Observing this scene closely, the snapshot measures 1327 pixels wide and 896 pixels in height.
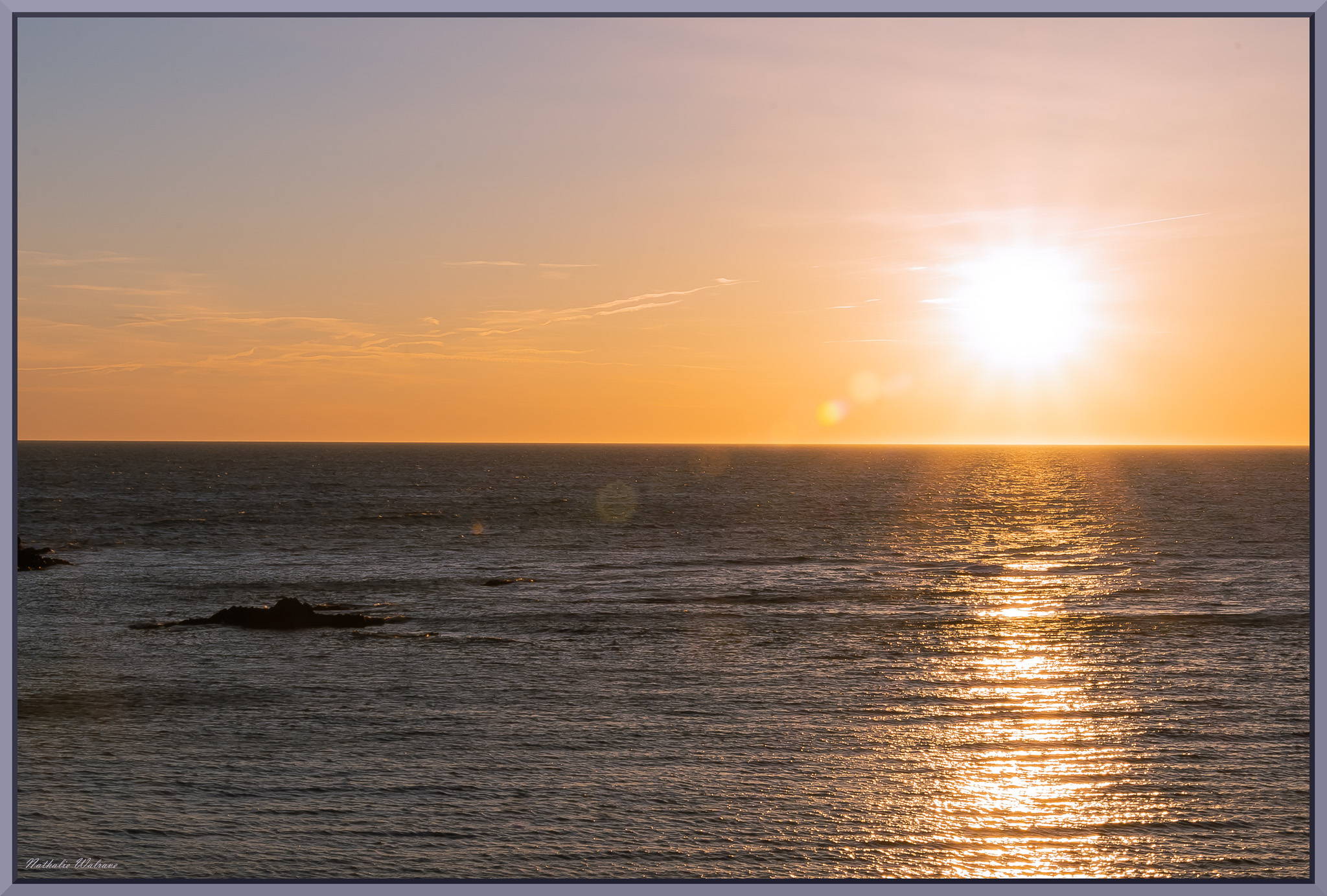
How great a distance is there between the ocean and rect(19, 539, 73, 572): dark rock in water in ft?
4.39

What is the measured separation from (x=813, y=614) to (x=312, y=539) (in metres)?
62.2

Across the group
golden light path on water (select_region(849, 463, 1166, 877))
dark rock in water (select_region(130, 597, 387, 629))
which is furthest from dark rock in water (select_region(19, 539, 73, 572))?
golden light path on water (select_region(849, 463, 1166, 877))

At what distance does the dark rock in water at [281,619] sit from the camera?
58531mm

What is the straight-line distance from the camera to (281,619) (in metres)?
58.8

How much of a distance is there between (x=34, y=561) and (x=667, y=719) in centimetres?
6418

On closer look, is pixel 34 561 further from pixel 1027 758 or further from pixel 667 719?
pixel 1027 758

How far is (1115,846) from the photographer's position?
2705 cm
